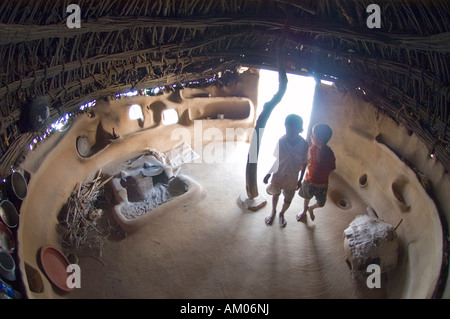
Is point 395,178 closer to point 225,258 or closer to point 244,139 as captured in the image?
point 225,258

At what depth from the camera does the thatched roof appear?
349cm

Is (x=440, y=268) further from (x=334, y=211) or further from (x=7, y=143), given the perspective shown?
(x=7, y=143)

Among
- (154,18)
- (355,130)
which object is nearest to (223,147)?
(355,130)

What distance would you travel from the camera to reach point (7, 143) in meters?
3.88

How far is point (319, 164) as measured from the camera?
4535 millimetres

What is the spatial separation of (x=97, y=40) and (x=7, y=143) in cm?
181

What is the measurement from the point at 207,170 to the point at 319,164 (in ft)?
9.49

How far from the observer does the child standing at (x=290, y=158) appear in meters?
4.29

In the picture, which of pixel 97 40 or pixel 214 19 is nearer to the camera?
pixel 97 40

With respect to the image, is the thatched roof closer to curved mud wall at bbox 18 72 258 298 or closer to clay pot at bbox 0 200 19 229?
clay pot at bbox 0 200 19 229

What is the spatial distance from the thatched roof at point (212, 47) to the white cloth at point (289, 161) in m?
1.59

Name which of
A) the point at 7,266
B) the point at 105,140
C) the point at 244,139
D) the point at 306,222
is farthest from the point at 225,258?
the point at 244,139

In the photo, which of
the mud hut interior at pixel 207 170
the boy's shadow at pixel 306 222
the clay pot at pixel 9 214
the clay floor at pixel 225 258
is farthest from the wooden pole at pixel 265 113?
the clay pot at pixel 9 214

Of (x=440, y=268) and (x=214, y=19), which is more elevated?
(x=214, y=19)
